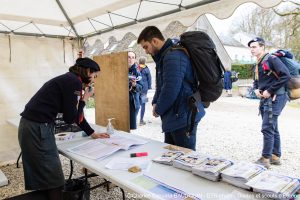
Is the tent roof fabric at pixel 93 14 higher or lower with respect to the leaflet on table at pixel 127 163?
higher

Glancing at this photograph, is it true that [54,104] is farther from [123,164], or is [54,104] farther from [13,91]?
[13,91]

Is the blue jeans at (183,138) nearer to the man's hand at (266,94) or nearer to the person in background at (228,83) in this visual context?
the man's hand at (266,94)

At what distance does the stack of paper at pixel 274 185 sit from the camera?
978 millimetres

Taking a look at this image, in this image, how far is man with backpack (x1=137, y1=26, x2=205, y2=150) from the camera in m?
1.69

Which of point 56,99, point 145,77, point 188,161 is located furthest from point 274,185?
point 145,77

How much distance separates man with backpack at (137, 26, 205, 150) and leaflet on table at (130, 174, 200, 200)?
572 millimetres

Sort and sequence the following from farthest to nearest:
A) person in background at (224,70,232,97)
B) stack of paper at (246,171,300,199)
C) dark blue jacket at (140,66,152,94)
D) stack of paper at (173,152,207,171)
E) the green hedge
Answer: the green hedge → person in background at (224,70,232,97) → dark blue jacket at (140,66,152,94) → stack of paper at (173,152,207,171) → stack of paper at (246,171,300,199)

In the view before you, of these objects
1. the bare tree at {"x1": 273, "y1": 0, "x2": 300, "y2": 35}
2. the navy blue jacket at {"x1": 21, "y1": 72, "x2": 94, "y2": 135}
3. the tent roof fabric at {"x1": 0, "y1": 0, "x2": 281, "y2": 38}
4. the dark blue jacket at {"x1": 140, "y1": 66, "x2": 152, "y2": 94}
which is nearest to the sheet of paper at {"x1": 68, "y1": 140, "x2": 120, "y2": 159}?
the navy blue jacket at {"x1": 21, "y1": 72, "x2": 94, "y2": 135}

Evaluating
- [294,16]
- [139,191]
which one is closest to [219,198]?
[139,191]

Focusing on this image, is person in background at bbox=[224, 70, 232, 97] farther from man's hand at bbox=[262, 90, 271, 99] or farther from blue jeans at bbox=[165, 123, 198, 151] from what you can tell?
blue jeans at bbox=[165, 123, 198, 151]

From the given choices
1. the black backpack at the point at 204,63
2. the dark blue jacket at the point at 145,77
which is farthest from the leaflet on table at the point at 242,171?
the dark blue jacket at the point at 145,77

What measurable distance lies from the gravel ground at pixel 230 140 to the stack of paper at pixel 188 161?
140 centimetres

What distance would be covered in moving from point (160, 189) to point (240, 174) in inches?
14.0

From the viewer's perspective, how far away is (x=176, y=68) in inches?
66.3
